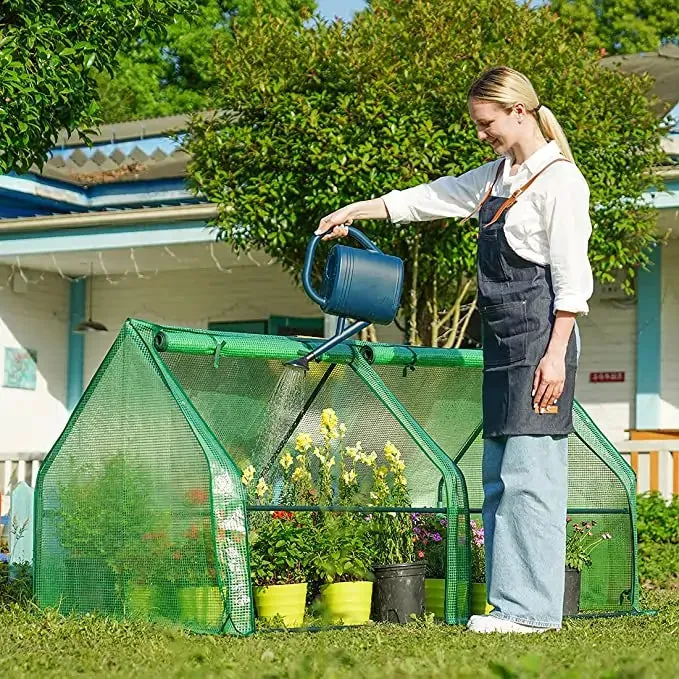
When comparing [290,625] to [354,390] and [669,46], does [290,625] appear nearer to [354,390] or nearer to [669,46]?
[354,390]

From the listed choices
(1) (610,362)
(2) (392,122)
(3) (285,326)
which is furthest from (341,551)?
(3) (285,326)

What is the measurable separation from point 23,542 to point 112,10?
2660 millimetres

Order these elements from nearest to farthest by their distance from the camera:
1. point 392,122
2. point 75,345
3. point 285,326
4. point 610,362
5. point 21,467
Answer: point 392,122, point 21,467, point 610,362, point 285,326, point 75,345

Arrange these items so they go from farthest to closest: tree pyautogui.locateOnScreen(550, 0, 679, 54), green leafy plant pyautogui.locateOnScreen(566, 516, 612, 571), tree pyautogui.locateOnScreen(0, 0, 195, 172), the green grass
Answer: tree pyautogui.locateOnScreen(550, 0, 679, 54) < green leafy plant pyautogui.locateOnScreen(566, 516, 612, 571) < tree pyautogui.locateOnScreen(0, 0, 195, 172) < the green grass

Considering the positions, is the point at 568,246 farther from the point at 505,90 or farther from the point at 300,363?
the point at 300,363

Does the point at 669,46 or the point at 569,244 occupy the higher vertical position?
the point at 669,46

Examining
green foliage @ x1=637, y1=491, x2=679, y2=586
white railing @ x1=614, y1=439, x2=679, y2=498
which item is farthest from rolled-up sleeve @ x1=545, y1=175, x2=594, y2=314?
white railing @ x1=614, y1=439, x2=679, y2=498

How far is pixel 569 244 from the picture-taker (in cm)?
428

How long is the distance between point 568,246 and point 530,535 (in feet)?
3.19

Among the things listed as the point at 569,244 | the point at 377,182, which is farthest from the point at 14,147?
the point at 377,182

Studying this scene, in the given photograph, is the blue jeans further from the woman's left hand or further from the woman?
the woman's left hand

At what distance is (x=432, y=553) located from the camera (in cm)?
530

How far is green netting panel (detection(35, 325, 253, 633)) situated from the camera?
4266 mm

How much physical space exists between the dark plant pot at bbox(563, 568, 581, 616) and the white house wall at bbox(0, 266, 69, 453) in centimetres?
989
